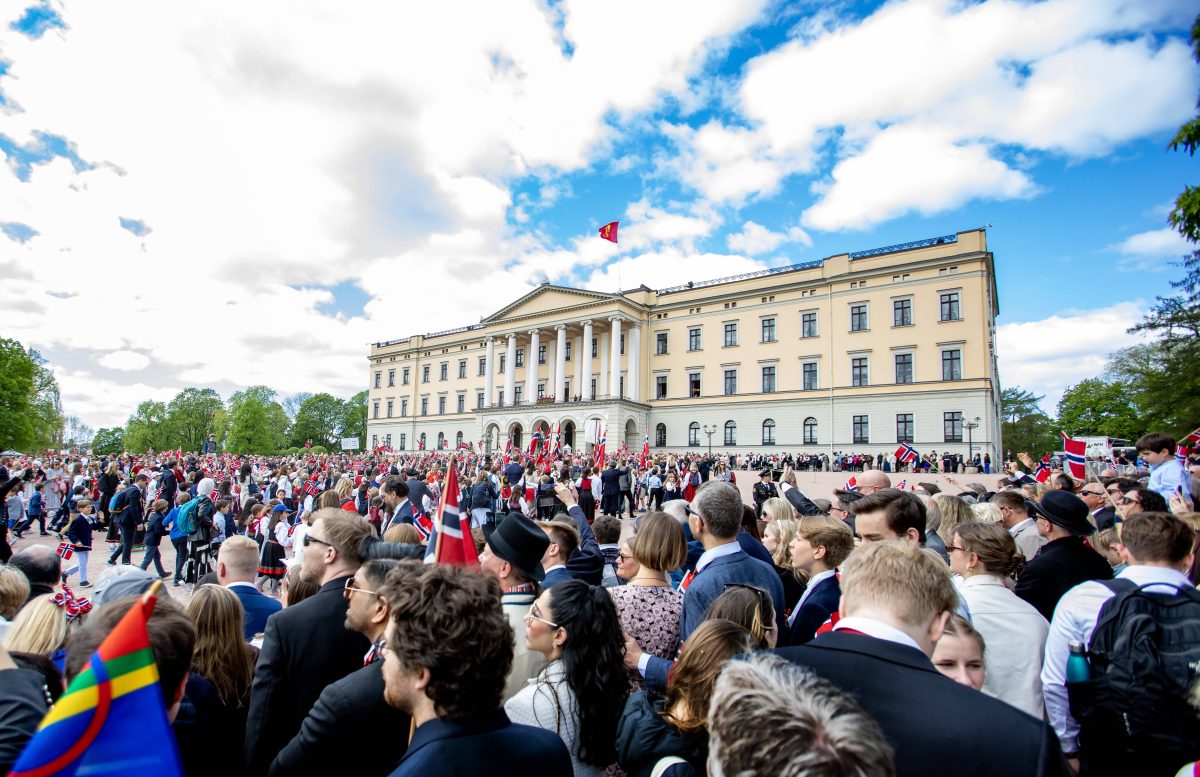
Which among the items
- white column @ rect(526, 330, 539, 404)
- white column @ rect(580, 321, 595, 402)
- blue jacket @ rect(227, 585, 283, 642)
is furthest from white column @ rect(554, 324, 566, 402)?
blue jacket @ rect(227, 585, 283, 642)

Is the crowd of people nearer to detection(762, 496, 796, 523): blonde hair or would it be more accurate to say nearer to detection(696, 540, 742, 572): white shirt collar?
detection(696, 540, 742, 572): white shirt collar

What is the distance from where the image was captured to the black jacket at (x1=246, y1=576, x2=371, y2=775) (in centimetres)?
247

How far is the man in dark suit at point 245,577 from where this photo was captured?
3809 millimetres

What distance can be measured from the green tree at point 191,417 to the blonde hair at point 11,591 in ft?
326

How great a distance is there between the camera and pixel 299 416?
90.5 meters

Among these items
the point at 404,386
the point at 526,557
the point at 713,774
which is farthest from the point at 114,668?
the point at 404,386

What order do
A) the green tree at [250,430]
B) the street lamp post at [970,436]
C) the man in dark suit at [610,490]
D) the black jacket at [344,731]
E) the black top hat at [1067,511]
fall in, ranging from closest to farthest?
the black jacket at [344,731] → the black top hat at [1067,511] → the man in dark suit at [610,490] → the street lamp post at [970,436] → the green tree at [250,430]

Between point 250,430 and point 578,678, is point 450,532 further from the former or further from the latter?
point 250,430

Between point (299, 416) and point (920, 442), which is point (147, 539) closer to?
point (920, 442)

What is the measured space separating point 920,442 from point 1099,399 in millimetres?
39787

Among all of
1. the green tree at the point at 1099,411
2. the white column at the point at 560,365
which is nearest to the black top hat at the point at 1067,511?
the white column at the point at 560,365

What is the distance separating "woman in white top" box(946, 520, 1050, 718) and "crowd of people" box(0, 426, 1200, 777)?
1 cm

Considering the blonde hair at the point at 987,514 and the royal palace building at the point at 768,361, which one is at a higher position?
the royal palace building at the point at 768,361

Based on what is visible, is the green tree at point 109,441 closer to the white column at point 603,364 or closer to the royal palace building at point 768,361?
the royal palace building at point 768,361
